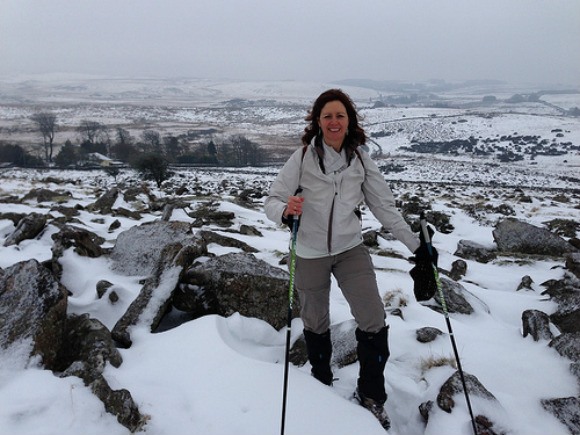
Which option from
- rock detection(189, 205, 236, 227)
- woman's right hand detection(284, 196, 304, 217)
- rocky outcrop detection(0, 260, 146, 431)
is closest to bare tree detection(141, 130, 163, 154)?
rock detection(189, 205, 236, 227)

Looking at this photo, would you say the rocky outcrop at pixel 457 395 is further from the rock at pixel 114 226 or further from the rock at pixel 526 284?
the rock at pixel 114 226

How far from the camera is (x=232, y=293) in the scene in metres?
5.05

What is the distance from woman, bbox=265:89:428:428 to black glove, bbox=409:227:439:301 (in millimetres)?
92

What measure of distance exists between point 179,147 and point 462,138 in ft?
335

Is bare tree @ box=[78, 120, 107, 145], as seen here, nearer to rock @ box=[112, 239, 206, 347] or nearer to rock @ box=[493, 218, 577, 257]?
rock @ box=[493, 218, 577, 257]

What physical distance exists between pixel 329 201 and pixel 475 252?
8.50 m

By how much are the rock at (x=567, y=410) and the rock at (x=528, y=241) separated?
26.0ft

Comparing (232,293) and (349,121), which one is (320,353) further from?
(349,121)

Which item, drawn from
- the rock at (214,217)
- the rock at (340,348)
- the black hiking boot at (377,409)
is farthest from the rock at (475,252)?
the black hiking boot at (377,409)

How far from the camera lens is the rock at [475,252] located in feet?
32.8

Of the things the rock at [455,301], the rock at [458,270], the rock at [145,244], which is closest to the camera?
the rock at [455,301]

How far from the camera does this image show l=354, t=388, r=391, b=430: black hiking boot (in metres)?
3.39

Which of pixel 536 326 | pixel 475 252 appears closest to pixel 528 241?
pixel 475 252

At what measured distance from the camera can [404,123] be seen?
16950 centimetres
